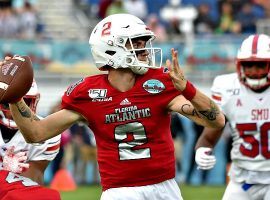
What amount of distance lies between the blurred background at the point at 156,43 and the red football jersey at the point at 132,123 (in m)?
7.29

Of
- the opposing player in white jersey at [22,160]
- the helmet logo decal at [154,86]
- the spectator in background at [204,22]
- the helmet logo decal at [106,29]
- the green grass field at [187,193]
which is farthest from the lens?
the spectator in background at [204,22]

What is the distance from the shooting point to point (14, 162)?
564 centimetres

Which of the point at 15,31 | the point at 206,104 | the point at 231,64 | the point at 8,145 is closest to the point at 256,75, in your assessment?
the point at 206,104

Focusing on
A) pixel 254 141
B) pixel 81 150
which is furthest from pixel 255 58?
pixel 81 150

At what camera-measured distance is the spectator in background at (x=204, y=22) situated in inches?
581

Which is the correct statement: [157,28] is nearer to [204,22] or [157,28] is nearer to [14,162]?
[204,22]

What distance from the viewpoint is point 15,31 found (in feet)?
49.7

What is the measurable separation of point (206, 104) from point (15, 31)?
10.4 metres

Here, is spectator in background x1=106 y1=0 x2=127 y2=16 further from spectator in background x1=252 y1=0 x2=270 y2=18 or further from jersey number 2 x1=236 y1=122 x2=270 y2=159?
jersey number 2 x1=236 y1=122 x2=270 y2=159

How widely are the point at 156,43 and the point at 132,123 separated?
8.56 m

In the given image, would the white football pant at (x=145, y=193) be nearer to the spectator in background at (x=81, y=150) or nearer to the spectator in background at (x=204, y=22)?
the spectator in background at (x=81, y=150)

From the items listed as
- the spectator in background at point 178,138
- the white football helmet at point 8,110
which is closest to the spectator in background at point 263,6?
the spectator in background at point 178,138

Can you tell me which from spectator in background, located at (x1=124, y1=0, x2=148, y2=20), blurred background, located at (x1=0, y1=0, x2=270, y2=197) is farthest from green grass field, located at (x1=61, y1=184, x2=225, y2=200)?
spectator in background, located at (x1=124, y1=0, x2=148, y2=20)

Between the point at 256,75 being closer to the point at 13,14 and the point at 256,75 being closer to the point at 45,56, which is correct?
the point at 45,56
